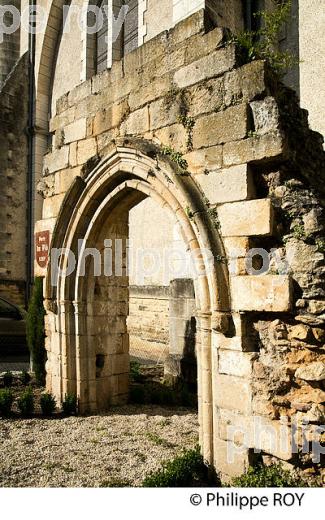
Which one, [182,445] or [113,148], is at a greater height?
[113,148]

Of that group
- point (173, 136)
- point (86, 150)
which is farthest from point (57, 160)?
point (173, 136)

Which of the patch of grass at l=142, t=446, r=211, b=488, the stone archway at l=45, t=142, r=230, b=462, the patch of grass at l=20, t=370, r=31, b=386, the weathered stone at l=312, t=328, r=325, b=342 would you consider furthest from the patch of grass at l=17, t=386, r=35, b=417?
the weathered stone at l=312, t=328, r=325, b=342

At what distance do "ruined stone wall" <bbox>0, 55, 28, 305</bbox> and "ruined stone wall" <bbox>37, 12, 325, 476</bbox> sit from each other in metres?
9.57

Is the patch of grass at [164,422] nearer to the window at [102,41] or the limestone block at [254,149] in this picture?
the limestone block at [254,149]

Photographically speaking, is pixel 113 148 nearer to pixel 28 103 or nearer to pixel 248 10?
pixel 248 10

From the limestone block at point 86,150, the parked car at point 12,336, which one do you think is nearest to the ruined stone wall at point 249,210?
the limestone block at point 86,150

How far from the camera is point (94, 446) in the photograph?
4148 mm

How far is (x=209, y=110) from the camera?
3605mm

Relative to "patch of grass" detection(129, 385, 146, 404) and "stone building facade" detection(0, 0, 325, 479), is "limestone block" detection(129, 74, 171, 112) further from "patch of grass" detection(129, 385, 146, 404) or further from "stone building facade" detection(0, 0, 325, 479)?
"patch of grass" detection(129, 385, 146, 404)

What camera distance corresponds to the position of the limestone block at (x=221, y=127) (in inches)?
131

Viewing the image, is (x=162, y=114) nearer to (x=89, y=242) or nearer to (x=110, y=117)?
(x=110, y=117)

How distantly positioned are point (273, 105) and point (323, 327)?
1.67m

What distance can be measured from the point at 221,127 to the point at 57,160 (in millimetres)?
2754
